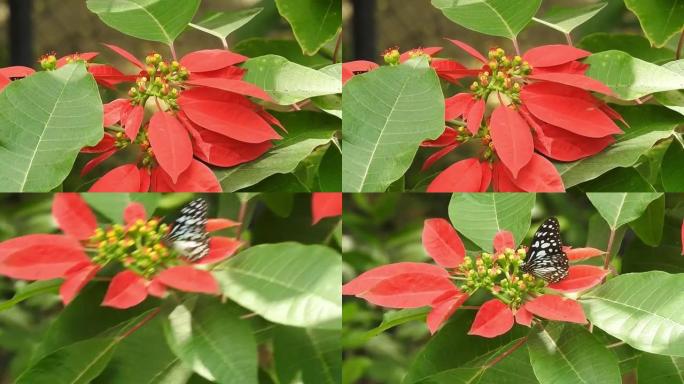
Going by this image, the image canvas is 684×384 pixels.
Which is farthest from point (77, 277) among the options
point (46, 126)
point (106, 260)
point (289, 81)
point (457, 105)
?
point (457, 105)

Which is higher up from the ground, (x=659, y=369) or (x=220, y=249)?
(x=220, y=249)

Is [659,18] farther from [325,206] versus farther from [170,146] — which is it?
[170,146]

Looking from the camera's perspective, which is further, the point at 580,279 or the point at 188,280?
the point at 580,279

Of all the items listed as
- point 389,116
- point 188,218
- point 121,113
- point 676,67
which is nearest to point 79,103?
point 121,113

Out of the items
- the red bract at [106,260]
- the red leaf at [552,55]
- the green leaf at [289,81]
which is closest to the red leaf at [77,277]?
the red bract at [106,260]

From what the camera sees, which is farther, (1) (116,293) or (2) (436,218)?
(2) (436,218)

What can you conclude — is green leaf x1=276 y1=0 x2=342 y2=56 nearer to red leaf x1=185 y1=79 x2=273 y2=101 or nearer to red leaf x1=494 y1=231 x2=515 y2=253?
red leaf x1=185 y1=79 x2=273 y2=101

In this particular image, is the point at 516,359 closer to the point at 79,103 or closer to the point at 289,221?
the point at 289,221
